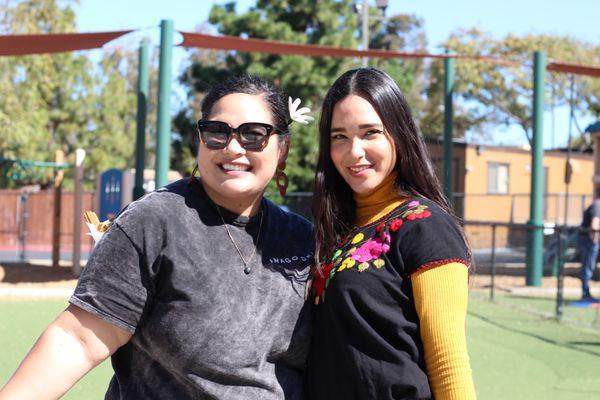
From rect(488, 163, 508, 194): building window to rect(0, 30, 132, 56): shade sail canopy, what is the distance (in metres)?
25.5

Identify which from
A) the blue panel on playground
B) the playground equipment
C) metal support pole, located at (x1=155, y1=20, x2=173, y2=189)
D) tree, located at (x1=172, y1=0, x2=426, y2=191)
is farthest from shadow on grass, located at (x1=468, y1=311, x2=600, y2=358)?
tree, located at (x1=172, y1=0, x2=426, y2=191)

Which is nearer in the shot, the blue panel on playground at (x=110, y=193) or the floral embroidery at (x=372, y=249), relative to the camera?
the floral embroidery at (x=372, y=249)

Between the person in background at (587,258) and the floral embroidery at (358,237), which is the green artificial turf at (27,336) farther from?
the person in background at (587,258)

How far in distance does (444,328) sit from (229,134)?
750 millimetres

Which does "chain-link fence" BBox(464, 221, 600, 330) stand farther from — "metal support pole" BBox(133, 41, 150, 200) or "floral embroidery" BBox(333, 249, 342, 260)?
"floral embroidery" BBox(333, 249, 342, 260)

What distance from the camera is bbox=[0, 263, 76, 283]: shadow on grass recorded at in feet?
42.1

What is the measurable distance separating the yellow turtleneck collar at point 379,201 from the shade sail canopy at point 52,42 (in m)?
5.97

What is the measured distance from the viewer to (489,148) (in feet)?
106

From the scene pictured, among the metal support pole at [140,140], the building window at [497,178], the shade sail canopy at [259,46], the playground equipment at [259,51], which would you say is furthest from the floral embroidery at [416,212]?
the building window at [497,178]

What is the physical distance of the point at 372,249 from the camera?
2.17 m

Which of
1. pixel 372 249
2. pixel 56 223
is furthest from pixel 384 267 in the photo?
pixel 56 223

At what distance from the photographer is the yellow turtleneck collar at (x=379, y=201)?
2.30 m

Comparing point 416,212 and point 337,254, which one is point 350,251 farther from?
point 416,212

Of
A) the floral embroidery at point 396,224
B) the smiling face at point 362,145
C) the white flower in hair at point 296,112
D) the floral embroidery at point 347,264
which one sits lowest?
the floral embroidery at point 347,264
